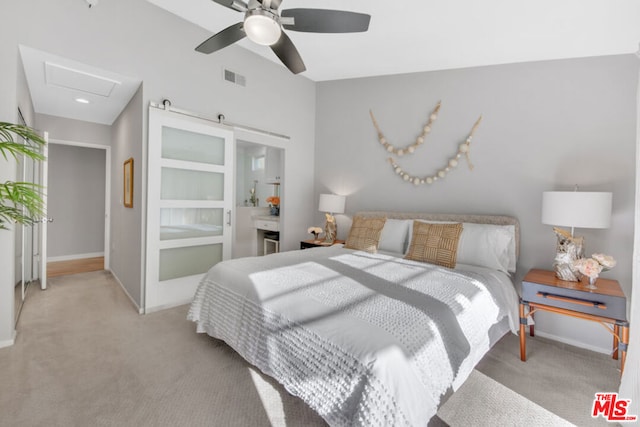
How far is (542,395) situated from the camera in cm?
187

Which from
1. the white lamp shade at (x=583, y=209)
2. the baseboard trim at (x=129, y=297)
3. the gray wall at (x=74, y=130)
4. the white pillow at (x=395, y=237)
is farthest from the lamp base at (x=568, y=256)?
the gray wall at (x=74, y=130)

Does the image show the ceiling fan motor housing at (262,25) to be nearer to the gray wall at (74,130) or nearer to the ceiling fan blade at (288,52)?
the ceiling fan blade at (288,52)

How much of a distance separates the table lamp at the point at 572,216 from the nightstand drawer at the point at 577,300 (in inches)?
9.4

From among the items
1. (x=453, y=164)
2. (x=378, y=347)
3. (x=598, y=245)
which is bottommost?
(x=378, y=347)

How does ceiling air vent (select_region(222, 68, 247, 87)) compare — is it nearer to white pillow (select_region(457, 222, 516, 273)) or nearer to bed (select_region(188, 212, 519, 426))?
bed (select_region(188, 212, 519, 426))

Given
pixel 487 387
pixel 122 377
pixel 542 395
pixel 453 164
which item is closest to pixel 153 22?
pixel 122 377

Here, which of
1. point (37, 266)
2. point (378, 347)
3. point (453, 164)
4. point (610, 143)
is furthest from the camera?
point (37, 266)

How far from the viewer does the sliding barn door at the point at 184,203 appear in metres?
3.06

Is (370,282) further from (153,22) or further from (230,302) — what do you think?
(153,22)

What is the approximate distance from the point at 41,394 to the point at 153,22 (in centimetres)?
322

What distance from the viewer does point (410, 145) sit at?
11.8 ft

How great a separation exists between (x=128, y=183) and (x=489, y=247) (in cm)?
397

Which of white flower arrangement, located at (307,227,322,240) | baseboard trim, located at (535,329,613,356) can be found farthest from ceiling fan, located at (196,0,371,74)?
baseboard trim, located at (535,329,613,356)

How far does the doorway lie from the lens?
206 inches
